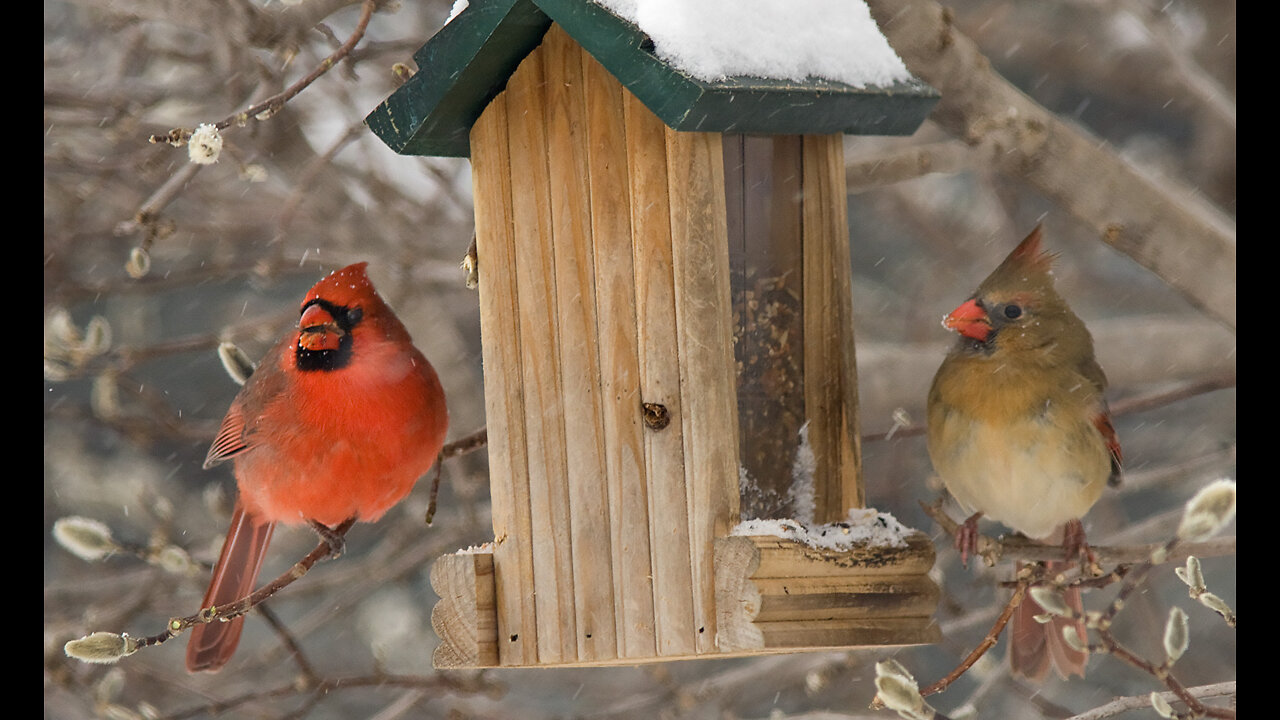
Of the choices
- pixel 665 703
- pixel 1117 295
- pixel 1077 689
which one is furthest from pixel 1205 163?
pixel 665 703

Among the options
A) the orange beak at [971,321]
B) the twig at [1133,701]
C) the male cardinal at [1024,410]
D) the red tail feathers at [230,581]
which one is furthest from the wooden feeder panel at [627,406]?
the red tail feathers at [230,581]

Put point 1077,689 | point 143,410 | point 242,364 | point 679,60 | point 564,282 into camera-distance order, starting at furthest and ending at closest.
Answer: point 1077,689
point 143,410
point 242,364
point 564,282
point 679,60

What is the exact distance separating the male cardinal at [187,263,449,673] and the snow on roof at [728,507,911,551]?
125 centimetres

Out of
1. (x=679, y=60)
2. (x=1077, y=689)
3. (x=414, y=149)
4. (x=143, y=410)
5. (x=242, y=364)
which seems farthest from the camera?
(x=1077, y=689)

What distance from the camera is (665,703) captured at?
454 centimetres

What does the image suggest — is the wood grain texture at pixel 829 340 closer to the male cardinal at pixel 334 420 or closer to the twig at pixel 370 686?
the male cardinal at pixel 334 420

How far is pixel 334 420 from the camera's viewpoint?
361cm

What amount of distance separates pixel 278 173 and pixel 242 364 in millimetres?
1410

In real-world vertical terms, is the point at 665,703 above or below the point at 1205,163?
below

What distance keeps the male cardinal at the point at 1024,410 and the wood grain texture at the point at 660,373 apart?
40.4 inches

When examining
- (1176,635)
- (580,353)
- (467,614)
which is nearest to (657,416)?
(580,353)

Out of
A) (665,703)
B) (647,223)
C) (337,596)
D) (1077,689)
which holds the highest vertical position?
(647,223)

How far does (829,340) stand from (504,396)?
619 millimetres

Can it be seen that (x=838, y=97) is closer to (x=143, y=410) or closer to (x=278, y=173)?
(x=278, y=173)
